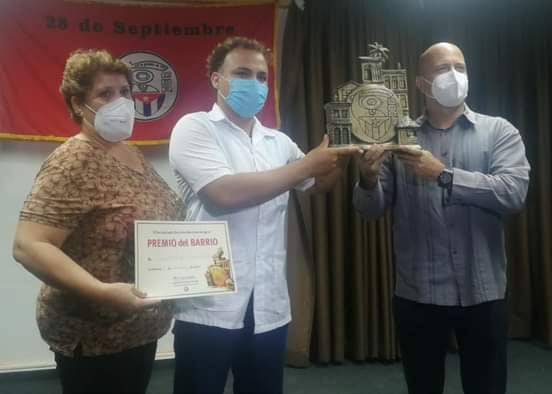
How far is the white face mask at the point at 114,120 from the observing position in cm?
120

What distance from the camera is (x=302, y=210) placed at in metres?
3.00

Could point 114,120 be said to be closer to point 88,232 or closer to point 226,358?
point 88,232

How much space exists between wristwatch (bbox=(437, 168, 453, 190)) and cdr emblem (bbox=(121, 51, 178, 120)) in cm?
180

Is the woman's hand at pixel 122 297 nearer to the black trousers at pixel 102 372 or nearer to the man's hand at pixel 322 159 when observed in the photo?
the black trousers at pixel 102 372

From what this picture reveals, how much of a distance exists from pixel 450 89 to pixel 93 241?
1.29m

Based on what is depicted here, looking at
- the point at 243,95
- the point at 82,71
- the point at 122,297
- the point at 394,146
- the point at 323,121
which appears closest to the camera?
the point at 122,297

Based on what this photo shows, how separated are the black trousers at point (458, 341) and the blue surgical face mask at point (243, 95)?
870 millimetres

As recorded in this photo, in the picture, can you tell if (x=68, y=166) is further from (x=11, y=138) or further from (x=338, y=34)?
(x=338, y=34)

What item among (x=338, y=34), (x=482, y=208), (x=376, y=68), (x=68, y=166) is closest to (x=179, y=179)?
(x=68, y=166)

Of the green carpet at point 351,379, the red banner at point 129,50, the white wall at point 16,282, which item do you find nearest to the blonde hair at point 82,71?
the red banner at point 129,50

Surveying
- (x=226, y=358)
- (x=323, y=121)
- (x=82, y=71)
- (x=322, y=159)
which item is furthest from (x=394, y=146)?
(x=323, y=121)

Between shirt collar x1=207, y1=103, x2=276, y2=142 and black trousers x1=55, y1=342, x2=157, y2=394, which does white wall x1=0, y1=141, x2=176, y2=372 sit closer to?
shirt collar x1=207, y1=103, x2=276, y2=142

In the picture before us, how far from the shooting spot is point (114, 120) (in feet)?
3.96

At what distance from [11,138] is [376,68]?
2.15m
